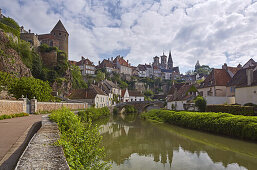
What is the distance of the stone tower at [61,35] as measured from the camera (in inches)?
2509

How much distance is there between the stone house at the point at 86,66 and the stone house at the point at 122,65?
16.1 metres

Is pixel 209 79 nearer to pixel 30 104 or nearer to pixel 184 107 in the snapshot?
pixel 184 107

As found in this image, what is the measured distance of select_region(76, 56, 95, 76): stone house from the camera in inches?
2982

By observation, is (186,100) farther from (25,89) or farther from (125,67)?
(125,67)

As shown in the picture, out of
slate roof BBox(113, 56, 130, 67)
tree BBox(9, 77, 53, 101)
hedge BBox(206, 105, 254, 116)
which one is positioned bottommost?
hedge BBox(206, 105, 254, 116)

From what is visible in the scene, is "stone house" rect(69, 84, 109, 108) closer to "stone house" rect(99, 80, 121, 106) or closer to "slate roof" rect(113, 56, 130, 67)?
"stone house" rect(99, 80, 121, 106)

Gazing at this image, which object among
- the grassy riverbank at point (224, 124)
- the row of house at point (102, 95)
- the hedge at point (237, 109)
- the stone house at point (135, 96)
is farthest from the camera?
the stone house at point (135, 96)

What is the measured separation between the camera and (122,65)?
92.8 m

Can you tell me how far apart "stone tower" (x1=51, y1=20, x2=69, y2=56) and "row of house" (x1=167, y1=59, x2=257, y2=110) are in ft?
139

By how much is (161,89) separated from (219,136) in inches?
3166

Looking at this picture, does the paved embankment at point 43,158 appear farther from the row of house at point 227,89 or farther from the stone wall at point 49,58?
the stone wall at point 49,58

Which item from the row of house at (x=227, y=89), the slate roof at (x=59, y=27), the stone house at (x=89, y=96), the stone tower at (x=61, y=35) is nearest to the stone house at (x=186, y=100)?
the row of house at (x=227, y=89)

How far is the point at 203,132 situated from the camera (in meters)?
19.2

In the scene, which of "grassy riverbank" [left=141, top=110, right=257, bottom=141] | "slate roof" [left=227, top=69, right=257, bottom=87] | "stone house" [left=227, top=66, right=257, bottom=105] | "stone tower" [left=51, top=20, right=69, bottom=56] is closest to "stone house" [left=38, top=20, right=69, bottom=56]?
"stone tower" [left=51, top=20, right=69, bottom=56]
